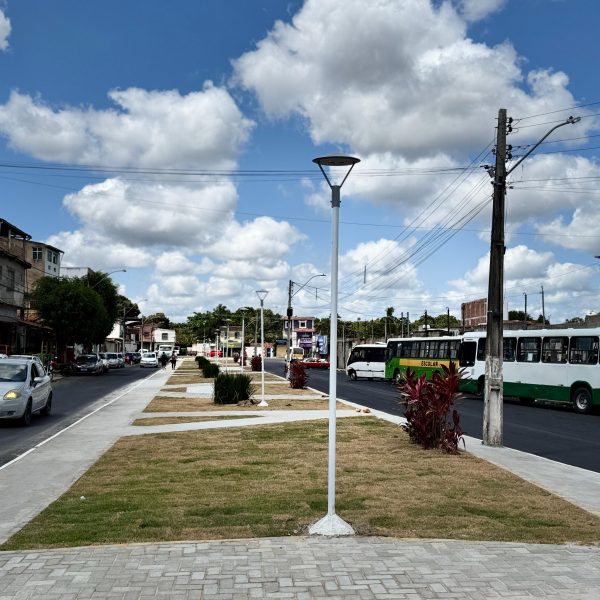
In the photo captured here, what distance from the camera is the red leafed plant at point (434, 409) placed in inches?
498

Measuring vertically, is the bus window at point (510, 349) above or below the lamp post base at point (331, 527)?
above

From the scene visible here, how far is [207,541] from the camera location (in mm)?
6340

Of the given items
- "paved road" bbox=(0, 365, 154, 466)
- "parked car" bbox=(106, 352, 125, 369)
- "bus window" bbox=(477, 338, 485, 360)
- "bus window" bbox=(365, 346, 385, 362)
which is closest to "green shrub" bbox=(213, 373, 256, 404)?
"paved road" bbox=(0, 365, 154, 466)

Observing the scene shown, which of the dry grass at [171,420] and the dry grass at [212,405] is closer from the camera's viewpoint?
the dry grass at [171,420]

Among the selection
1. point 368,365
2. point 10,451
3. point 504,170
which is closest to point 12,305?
point 368,365

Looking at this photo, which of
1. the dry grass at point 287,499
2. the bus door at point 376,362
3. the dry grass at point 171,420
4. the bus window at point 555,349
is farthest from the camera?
the bus door at point 376,362

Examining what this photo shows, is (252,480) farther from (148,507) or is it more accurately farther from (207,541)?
(207,541)

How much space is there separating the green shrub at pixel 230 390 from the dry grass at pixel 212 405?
0.38 meters

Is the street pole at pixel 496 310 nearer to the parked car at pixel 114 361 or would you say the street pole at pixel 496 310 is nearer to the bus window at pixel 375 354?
the bus window at pixel 375 354

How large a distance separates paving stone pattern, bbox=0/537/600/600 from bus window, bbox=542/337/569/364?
68.0 feet

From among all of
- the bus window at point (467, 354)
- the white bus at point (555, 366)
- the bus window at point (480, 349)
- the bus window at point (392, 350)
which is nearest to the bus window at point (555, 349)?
the white bus at point (555, 366)

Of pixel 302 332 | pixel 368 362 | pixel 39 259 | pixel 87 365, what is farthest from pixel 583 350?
pixel 302 332

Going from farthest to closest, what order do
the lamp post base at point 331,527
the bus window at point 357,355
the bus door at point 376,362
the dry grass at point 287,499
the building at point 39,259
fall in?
the building at point 39,259 → the bus window at point 357,355 → the bus door at point 376,362 → the dry grass at point 287,499 → the lamp post base at point 331,527

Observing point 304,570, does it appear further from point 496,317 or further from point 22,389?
point 22,389
